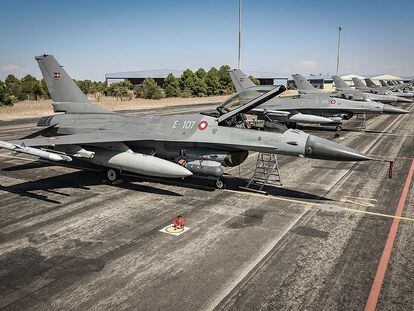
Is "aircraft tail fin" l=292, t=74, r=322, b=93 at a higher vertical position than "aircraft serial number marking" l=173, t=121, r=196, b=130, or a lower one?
higher

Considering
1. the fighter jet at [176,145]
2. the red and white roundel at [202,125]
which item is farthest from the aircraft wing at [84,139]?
the red and white roundel at [202,125]

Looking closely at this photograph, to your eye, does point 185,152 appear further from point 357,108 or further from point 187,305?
point 357,108

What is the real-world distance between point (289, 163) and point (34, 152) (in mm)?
10949

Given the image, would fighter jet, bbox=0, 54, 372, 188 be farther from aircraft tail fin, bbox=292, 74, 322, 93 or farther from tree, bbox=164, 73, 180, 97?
tree, bbox=164, 73, 180, 97

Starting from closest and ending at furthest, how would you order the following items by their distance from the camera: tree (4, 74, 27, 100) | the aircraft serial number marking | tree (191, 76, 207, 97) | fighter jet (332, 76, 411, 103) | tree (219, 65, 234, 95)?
1. the aircraft serial number marking
2. fighter jet (332, 76, 411, 103)
3. tree (4, 74, 27, 100)
4. tree (191, 76, 207, 97)
5. tree (219, 65, 234, 95)

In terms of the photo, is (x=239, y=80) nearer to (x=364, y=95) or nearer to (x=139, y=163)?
(x=364, y=95)

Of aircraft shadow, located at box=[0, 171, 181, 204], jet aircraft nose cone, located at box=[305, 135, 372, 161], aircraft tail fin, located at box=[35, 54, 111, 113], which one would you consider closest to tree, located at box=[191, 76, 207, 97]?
aircraft tail fin, located at box=[35, 54, 111, 113]

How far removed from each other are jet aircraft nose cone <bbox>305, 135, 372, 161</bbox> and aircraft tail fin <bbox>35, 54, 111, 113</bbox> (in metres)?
9.86

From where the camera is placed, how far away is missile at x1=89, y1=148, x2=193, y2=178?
11.3m

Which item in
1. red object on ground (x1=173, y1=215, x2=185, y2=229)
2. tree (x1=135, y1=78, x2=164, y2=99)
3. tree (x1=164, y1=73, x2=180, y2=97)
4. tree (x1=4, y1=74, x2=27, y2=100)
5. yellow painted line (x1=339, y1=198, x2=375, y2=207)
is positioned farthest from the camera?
tree (x1=164, y1=73, x2=180, y2=97)

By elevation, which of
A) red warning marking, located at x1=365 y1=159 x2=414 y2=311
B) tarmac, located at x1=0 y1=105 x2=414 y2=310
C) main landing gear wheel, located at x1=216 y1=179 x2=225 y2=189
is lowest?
red warning marking, located at x1=365 y1=159 x2=414 y2=311

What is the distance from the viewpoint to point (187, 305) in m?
5.64

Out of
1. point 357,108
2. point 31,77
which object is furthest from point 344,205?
point 31,77

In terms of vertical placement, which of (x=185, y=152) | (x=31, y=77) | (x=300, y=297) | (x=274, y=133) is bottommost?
(x=300, y=297)
